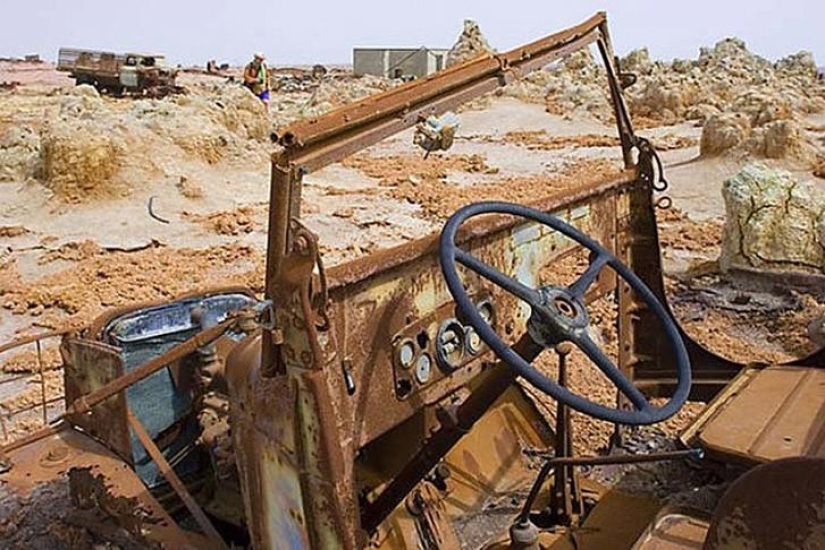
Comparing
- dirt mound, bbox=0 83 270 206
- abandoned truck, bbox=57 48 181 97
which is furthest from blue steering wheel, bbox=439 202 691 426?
abandoned truck, bbox=57 48 181 97

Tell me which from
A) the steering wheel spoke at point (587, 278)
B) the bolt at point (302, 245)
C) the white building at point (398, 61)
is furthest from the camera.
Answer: the white building at point (398, 61)

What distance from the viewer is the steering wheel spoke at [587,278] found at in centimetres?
242

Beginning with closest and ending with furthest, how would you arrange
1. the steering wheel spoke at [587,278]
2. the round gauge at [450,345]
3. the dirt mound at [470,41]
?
the steering wheel spoke at [587,278] < the round gauge at [450,345] < the dirt mound at [470,41]

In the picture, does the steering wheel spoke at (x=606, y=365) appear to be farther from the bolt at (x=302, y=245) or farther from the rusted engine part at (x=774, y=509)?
the bolt at (x=302, y=245)

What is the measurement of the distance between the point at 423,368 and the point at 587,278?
560mm

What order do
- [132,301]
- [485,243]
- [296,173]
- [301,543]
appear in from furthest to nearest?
1. [132,301]
2. [485,243]
3. [301,543]
4. [296,173]

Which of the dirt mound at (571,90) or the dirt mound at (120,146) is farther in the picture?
the dirt mound at (571,90)

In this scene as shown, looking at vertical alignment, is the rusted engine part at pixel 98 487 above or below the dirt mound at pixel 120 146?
below

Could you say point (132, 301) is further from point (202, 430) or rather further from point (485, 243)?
point (485, 243)

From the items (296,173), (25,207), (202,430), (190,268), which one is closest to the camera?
(296,173)

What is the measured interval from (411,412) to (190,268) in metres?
7.77

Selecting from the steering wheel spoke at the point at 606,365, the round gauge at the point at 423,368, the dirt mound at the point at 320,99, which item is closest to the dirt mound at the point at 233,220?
the dirt mound at the point at 320,99

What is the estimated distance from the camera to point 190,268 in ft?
32.7

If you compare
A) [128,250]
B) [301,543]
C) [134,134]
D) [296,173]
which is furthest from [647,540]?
[134,134]
